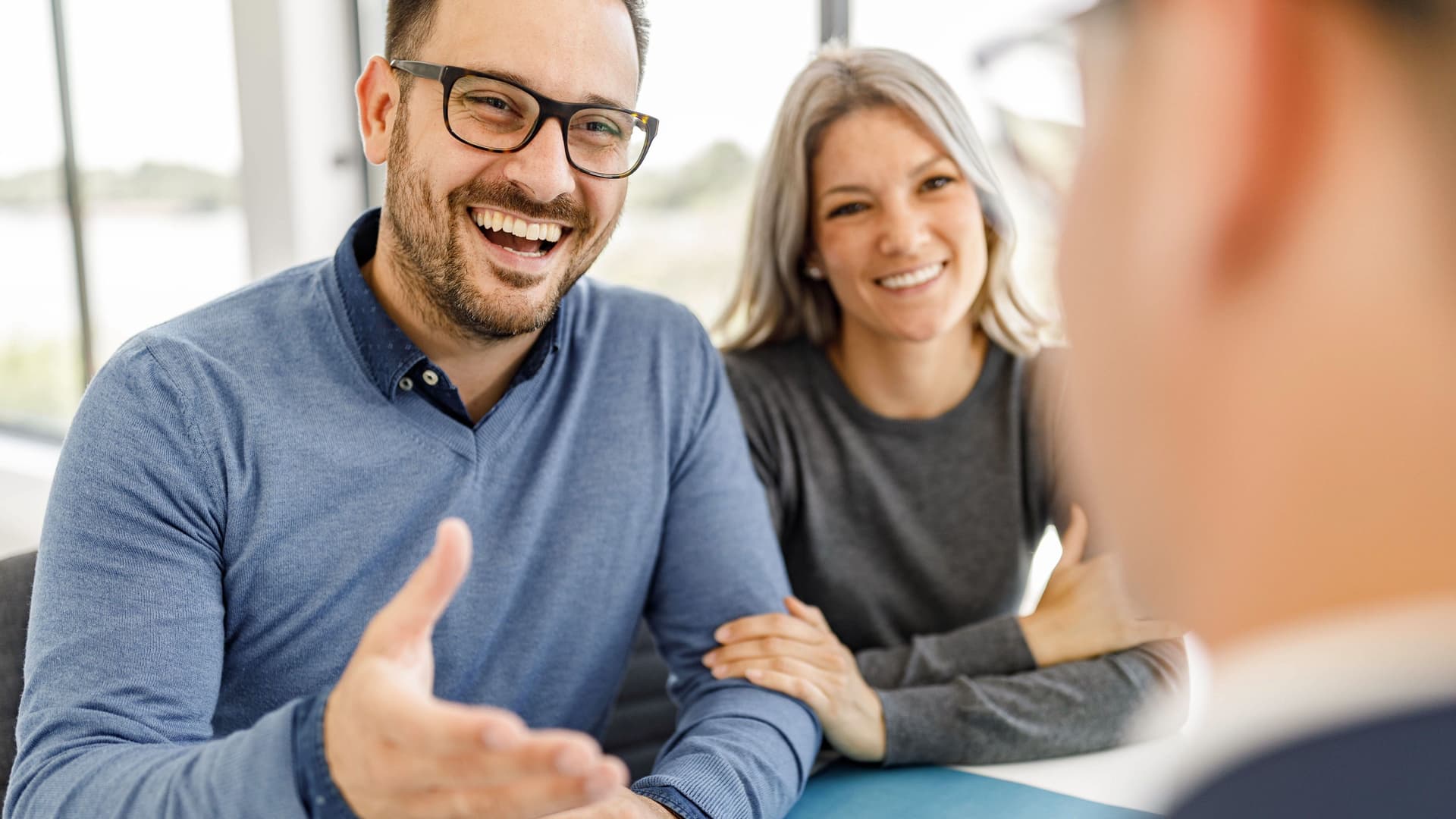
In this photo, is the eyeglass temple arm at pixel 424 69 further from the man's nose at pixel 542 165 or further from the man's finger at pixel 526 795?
the man's finger at pixel 526 795

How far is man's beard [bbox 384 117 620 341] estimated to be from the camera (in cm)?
140

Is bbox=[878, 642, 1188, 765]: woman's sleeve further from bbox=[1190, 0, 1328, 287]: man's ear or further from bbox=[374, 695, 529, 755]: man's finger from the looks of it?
bbox=[1190, 0, 1328, 287]: man's ear

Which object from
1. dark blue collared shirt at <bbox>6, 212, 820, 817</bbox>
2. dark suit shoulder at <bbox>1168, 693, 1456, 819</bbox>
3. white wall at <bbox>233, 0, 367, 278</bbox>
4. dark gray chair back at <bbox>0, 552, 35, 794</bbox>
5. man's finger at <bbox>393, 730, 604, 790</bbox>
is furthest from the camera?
white wall at <bbox>233, 0, 367, 278</bbox>

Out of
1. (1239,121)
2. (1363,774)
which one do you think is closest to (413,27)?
(1239,121)

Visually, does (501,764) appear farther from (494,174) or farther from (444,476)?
(494,174)

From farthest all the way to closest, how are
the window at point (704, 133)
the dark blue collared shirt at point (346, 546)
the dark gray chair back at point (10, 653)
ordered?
the window at point (704, 133)
the dark gray chair back at point (10, 653)
the dark blue collared shirt at point (346, 546)

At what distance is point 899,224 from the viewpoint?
1.82 m

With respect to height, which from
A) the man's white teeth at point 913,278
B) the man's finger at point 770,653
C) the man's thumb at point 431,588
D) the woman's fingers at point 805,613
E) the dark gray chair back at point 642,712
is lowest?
the dark gray chair back at point 642,712

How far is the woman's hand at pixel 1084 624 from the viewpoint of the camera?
1.62 m

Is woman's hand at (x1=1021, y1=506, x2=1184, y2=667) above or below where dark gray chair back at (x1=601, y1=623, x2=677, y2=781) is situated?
above

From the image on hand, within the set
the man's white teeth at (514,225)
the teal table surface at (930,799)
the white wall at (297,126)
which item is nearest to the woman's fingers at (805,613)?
the teal table surface at (930,799)

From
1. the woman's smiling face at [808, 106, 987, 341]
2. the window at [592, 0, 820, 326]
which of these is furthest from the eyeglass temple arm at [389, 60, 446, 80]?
the window at [592, 0, 820, 326]

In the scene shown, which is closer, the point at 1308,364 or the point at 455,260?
the point at 1308,364

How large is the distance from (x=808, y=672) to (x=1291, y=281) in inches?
43.9
